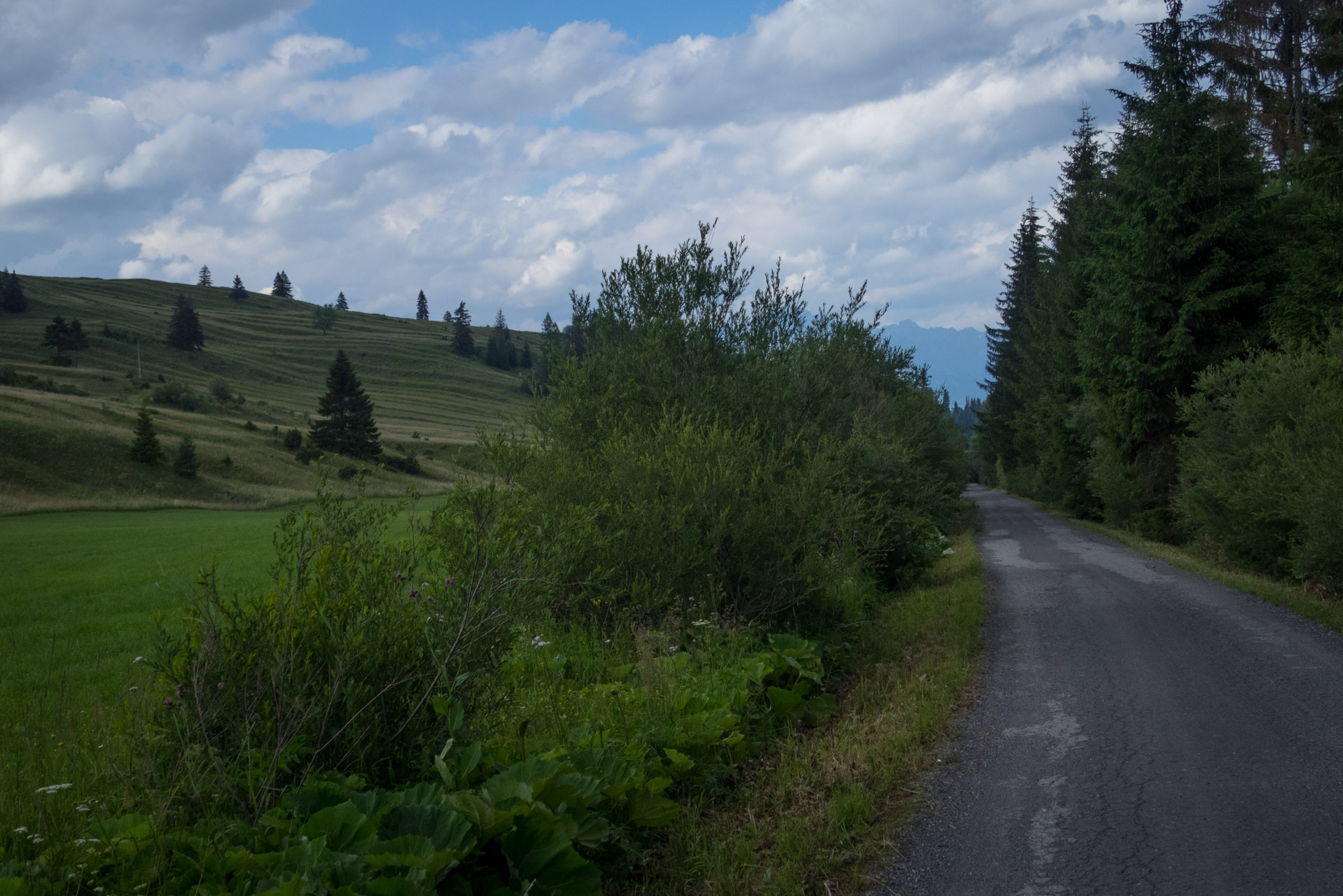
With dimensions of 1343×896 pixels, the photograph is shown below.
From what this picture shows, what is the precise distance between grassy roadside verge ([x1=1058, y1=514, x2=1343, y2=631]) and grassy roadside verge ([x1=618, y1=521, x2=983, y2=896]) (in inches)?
196

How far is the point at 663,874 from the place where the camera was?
3908 millimetres

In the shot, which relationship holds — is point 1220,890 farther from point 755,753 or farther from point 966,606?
point 966,606

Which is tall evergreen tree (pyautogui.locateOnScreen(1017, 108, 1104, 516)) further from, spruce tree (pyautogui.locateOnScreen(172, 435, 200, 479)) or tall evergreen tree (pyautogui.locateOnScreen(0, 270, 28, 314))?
tall evergreen tree (pyautogui.locateOnScreen(0, 270, 28, 314))

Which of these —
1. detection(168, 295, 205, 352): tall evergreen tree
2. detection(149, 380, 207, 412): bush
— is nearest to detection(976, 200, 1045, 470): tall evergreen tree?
detection(149, 380, 207, 412): bush

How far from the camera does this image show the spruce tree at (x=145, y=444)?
149 feet

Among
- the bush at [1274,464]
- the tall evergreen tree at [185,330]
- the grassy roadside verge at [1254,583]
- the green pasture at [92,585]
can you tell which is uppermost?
the tall evergreen tree at [185,330]

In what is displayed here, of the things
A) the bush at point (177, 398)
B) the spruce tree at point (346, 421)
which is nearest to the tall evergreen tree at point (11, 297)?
the bush at point (177, 398)

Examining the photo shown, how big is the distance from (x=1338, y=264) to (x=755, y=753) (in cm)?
1702

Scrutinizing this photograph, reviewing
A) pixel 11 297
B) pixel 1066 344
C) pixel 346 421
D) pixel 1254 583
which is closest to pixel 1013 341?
pixel 1066 344

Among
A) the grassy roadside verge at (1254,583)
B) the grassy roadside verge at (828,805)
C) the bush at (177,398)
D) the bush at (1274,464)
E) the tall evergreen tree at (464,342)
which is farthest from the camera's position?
the tall evergreen tree at (464,342)

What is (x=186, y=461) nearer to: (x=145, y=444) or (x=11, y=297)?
(x=145, y=444)

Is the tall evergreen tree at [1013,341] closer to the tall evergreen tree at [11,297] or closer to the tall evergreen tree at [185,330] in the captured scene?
the tall evergreen tree at [185,330]

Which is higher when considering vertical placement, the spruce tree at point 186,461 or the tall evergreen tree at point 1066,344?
the tall evergreen tree at point 1066,344

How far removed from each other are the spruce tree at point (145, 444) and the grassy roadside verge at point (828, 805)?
49817 millimetres
